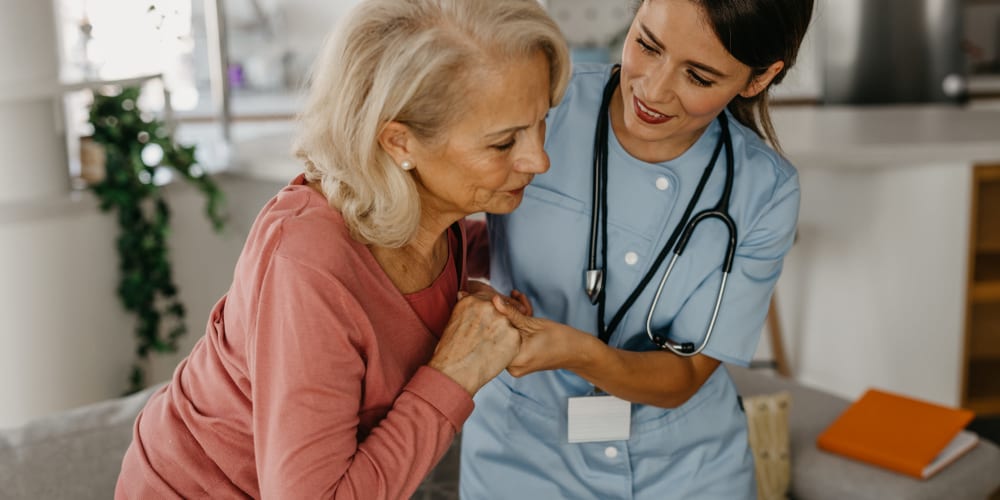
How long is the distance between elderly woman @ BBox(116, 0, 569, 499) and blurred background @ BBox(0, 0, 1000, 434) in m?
1.08

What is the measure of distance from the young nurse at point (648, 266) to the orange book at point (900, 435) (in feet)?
1.80

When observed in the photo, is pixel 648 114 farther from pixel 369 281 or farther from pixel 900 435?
pixel 900 435

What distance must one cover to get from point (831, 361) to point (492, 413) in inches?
85.9

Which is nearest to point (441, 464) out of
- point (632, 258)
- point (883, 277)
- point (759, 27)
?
point (632, 258)

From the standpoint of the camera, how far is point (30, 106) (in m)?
2.50

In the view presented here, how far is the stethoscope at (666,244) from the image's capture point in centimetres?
141

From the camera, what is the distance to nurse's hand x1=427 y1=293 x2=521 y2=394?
1.18 metres

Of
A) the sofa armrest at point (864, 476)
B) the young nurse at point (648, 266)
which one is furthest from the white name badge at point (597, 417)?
the sofa armrest at point (864, 476)

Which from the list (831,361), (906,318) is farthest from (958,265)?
(831,361)

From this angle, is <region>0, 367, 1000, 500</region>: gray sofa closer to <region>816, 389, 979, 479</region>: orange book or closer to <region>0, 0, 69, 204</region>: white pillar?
<region>816, 389, 979, 479</region>: orange book

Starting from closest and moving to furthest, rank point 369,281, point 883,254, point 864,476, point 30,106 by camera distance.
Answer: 1. point 369,281
2. point 864,476
3. point 30,106
4. point 883,254

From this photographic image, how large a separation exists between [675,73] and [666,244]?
239 mm

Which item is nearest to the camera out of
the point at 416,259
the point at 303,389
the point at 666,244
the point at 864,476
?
the point at 303,389

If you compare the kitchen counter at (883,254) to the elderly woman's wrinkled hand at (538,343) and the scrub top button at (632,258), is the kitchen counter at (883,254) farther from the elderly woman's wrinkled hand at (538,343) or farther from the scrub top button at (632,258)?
the elderly woman's wrinkled hand at (538,343)
